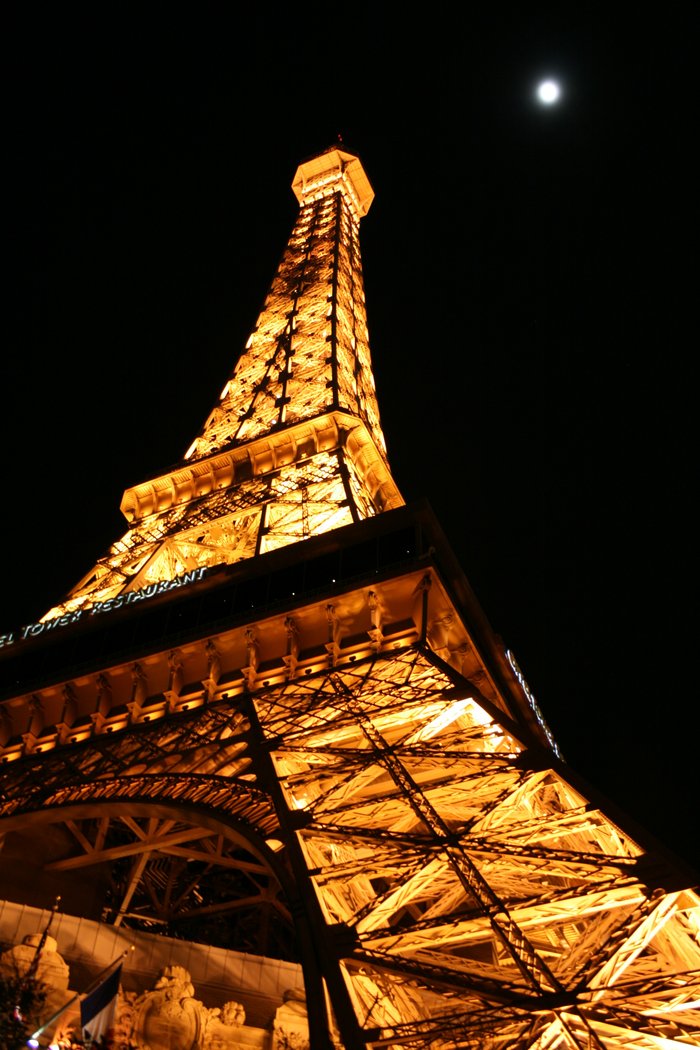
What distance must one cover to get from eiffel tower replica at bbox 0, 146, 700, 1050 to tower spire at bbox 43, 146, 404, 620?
155 millimetres

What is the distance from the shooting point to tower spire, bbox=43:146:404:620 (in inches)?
1194

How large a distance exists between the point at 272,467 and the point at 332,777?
20463 mm

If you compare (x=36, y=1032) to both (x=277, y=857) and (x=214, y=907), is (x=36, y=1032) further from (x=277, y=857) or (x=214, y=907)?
(x=214, y=907)

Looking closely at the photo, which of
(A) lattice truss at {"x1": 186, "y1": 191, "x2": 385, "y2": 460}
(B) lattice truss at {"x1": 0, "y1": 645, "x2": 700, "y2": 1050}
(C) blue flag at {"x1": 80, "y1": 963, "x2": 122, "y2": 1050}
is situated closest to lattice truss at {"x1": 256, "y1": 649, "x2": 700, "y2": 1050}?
(B) lattice truss at {"x1": 0, "y1": 645, "x2": 700, "y2": 1050}

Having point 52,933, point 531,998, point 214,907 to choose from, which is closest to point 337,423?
point 214,907

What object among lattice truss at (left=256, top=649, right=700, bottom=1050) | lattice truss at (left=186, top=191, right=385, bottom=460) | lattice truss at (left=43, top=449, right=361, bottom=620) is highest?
lattice truss at (left=186, top=191, right=385, bottom=460)

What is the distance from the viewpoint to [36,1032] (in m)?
14.4

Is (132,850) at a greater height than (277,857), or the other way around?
(132,850)

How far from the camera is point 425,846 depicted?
13.0m

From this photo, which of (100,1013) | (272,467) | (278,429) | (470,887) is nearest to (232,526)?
(272,467)

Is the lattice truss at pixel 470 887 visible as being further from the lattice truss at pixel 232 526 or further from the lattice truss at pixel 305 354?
the lattice truss at pixel 305 354

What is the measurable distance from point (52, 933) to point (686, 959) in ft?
40.2

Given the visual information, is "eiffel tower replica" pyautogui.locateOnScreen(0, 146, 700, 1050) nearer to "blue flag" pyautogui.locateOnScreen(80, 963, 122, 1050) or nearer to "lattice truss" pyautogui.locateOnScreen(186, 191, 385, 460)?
"lattice truss" pyautogui.locateOnScreen(186, 191, 385, 460)

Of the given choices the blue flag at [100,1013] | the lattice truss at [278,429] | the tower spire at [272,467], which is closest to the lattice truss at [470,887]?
the blue flag at [100,1013]
